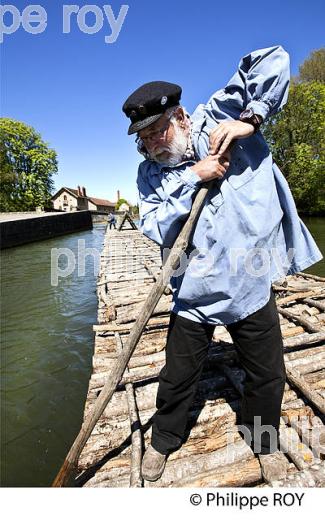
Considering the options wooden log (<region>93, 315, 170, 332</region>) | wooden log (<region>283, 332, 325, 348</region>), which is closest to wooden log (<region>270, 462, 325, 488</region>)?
wooden log (<region>283, 332, 325, 348</region>)

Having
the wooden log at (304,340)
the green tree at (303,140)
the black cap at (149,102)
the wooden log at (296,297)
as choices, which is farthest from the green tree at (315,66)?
the black cap at (149,102)

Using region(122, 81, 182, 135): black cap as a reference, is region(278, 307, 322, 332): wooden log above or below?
below

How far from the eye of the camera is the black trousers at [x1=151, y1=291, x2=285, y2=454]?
1.86 m

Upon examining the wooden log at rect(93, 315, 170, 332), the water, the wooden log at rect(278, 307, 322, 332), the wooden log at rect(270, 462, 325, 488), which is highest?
the wooden log at rect(278, 307, 322, 332)

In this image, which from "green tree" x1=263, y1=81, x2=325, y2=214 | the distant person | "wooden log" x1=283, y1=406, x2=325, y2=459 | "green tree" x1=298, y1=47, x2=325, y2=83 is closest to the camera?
"wooden log" x1=283, y1=406, x2=325, y2=459

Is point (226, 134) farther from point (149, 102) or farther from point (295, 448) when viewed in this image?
point (295, 448)

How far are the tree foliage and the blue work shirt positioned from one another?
99.0 feet

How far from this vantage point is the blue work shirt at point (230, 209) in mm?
1639

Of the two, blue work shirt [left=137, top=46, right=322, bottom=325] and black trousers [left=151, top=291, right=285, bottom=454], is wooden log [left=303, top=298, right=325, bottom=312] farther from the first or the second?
blue work shirt [left=137, top=46, right=322, bottom=325]

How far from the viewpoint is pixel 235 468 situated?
195cm

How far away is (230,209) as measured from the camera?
171 cm

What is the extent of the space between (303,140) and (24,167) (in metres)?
39.2

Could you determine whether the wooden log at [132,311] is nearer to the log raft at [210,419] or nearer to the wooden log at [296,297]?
the log raft at [210,419]
